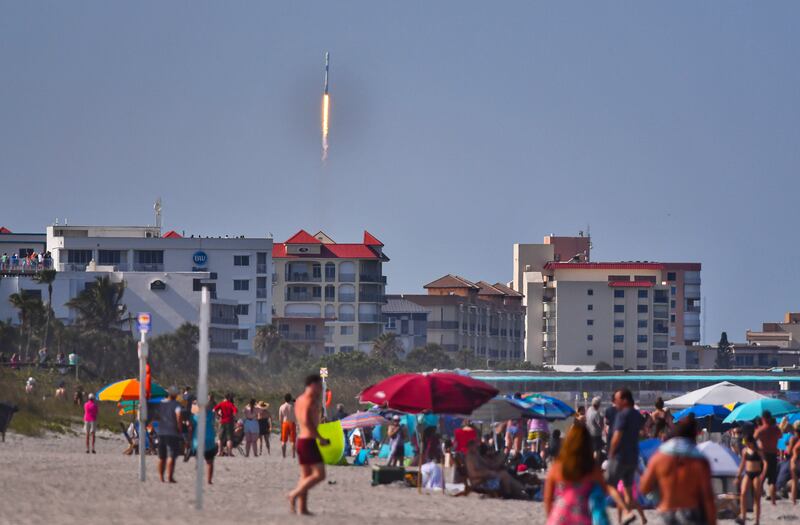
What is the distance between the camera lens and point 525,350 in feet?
608

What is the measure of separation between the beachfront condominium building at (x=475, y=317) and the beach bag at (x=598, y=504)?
15444cm

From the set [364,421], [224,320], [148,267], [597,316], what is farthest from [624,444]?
[597,316]

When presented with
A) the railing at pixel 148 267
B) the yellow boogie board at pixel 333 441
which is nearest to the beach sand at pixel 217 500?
the yellow boogie board at pixel 333 441

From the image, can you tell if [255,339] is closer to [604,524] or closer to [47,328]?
[47,328]

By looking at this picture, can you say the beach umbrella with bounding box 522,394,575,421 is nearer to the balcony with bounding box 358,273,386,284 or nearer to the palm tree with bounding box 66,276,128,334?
the palm tree with bounding box 66,276,128,334

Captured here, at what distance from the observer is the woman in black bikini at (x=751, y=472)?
69.1 feet

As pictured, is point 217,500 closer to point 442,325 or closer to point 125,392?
point 125,392

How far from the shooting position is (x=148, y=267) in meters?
120

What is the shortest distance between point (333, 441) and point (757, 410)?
7.88m

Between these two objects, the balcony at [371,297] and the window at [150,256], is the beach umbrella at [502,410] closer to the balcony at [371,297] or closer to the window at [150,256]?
the window at [150,256]

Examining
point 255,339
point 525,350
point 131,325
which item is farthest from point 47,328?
point 525,350

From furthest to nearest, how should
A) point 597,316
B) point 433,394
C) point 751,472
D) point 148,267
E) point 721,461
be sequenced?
point 597,316 < point 148,267 < point 721,461 < point 433,394 < point 751,472

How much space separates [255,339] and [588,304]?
61.0 m

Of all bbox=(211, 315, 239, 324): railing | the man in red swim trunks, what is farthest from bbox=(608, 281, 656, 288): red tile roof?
the man in red swim trunks
